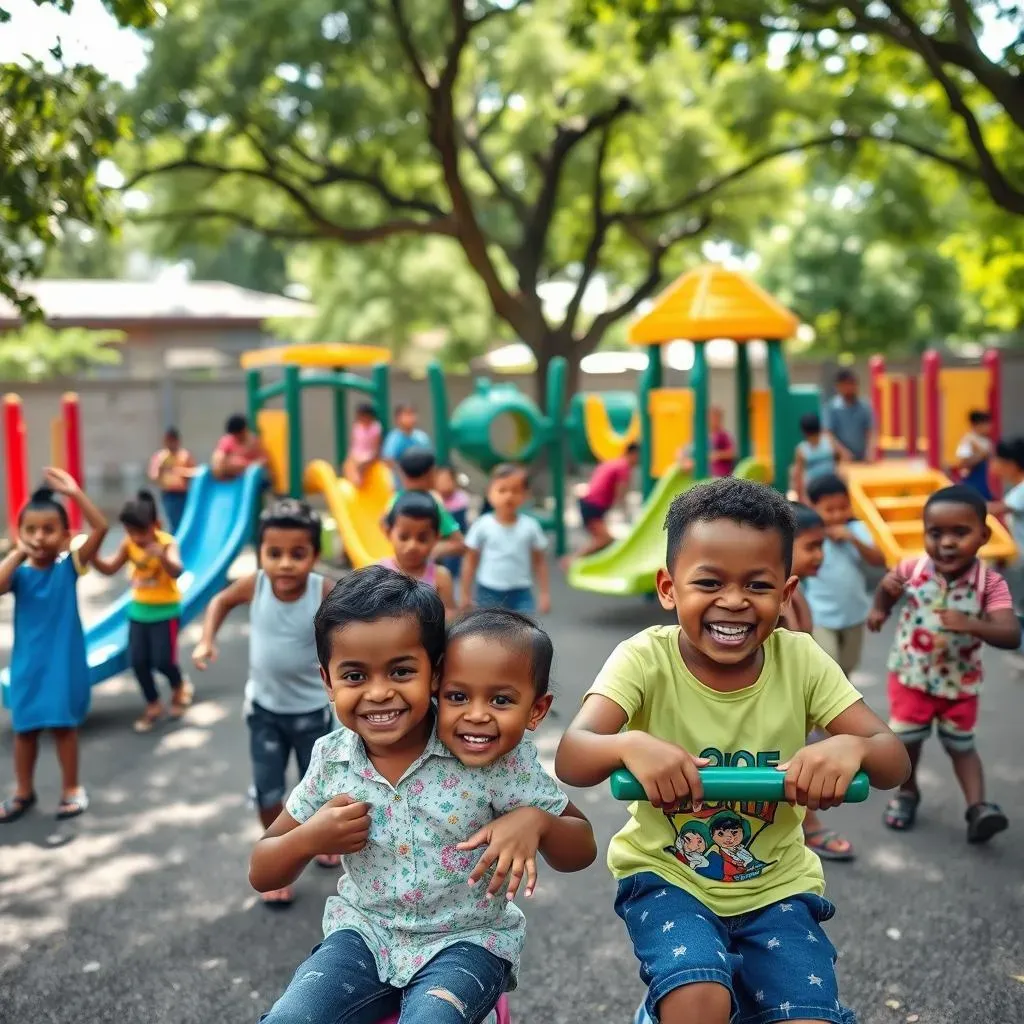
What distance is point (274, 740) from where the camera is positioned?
445 cm

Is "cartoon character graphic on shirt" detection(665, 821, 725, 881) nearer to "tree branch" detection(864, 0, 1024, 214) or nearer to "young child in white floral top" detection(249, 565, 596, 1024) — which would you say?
"young child in white floral top" detection(249, 565, 596, 1024)

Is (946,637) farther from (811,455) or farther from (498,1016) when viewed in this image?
(811,455)

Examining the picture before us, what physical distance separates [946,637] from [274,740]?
2.58m

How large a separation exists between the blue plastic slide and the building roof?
17.2 metres

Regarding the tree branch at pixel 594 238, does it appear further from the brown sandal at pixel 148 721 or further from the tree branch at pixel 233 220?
the brown sandal at pixel 148 721

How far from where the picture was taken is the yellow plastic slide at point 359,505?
10.6 meters

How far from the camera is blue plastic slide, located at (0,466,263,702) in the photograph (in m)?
7.70

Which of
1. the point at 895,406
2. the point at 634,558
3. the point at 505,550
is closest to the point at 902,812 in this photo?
the point at 505,550

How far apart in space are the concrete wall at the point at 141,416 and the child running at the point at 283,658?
Result: 13.7m

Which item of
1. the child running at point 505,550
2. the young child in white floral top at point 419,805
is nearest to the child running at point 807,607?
the young child in white floral top at point 419,805

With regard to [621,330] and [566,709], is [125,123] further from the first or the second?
[621,330]

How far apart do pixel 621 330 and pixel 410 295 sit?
20.1 m

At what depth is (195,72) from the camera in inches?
607

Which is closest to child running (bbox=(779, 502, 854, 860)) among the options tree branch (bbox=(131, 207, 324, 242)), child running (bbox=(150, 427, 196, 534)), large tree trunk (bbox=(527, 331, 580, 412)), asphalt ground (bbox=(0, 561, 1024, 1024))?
asphalt ground (bbox=(0, 561, 1024, 1024))
